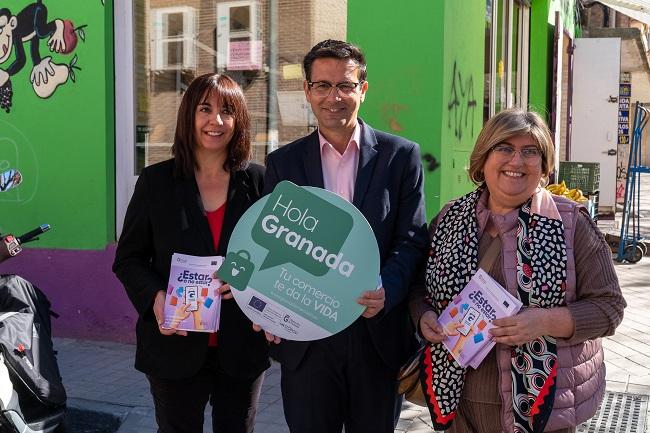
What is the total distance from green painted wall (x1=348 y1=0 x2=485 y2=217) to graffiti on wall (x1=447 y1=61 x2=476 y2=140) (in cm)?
2

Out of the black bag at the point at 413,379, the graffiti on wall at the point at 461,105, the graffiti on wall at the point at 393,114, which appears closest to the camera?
the black bag at the point at 413,379

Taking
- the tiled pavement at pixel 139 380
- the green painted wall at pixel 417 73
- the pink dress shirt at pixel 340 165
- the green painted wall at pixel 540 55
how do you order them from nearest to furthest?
the pink dress shirt at pixel 340 165 < the tiled pavement at pixel 139 380 < the green painted wall at pixel 417 73 < the green painted wall at pixel 540 55

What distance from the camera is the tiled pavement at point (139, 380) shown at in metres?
4.57

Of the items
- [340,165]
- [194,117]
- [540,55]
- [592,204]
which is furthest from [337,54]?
[540,55]

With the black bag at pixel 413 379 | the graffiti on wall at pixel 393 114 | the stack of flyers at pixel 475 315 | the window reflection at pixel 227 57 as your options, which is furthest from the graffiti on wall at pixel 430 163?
the stack of flyers at pixel 475 315

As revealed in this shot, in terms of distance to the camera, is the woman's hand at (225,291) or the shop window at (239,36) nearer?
the woman's hand at (225,291)

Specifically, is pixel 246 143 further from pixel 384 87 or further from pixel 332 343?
pixel 384 87

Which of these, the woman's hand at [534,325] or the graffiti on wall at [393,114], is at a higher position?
the graffiti on wall at [393,114]

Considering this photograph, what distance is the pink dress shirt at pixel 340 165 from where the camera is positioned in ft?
8.91

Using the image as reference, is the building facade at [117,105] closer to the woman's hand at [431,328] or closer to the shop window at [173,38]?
the shop window at [173,38]

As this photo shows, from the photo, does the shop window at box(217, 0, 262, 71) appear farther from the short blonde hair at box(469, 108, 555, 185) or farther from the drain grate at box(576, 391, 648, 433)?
the short blonde hair at box(469, 108, 555, 185)

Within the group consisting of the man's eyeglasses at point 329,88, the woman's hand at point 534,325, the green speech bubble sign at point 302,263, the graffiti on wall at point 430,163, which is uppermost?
the man's eyeglasses at point 329,88

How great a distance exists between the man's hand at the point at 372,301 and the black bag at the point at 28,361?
6.40ft

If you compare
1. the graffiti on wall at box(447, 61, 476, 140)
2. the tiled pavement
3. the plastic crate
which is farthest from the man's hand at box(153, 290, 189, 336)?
the plastic crate
